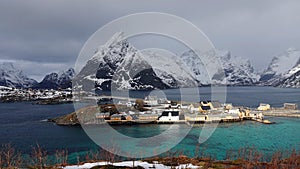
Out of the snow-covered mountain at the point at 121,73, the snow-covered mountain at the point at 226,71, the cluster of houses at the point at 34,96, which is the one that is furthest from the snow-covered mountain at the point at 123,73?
the snow-covered mountain at the point at 226,71

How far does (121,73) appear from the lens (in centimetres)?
8919

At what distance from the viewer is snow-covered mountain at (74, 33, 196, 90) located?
281ft

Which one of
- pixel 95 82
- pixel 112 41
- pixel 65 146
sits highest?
pixel 112 41

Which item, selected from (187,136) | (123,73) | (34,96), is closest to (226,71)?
(123,73)

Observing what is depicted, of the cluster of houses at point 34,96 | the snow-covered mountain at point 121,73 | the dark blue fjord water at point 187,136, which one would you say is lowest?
the dark blue fjord water at point 187,136

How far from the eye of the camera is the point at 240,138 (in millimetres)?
18750

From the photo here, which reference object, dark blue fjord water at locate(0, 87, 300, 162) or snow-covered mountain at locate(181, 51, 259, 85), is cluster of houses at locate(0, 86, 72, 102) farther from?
snow-covered mountain at locate(181, 51, 259, 85)

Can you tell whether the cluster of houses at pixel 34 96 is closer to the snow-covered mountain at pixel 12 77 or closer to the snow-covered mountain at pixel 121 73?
the snow-covered mountain at pixel 121 73

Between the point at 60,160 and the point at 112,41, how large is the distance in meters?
106

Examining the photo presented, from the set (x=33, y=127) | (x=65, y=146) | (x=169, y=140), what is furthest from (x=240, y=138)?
(x=33, y=127)

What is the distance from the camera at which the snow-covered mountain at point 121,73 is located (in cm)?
8557

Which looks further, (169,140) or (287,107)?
(287,107)

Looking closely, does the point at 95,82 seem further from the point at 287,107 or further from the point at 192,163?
the point at 192,163

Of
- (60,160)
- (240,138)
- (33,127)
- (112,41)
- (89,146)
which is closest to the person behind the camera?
(60,160)
